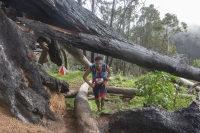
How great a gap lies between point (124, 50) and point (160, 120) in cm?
198

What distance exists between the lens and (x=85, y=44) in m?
4.21

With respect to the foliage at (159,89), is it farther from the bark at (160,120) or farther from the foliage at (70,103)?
the foliage at (70,103)

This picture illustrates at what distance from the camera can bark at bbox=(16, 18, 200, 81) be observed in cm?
399

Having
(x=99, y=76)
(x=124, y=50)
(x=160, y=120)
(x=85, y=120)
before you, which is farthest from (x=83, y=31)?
(x=160, y=120)

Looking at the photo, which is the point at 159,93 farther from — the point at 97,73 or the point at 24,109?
the point at 24,109

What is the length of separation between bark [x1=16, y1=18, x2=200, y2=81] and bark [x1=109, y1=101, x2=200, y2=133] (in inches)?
61.3

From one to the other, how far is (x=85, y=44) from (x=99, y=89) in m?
1.70

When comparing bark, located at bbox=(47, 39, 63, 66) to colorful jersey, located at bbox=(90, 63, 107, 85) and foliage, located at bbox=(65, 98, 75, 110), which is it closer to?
colorful jersey, located at bbox=(90, 63, 107, 85)

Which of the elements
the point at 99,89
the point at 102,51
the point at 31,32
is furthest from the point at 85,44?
the point at 99,89

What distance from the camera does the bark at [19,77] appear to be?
293cm

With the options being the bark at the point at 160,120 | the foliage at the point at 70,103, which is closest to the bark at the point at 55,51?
the foliage at the point at 70,103

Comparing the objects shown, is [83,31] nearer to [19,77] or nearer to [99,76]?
[99,76]

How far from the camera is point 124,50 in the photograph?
15.3 feet

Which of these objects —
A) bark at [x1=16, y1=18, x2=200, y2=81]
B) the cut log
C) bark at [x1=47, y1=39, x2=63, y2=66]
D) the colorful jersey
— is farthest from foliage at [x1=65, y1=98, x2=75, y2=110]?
bark at [x1=16, y1=18, x2=200, y2=81]
